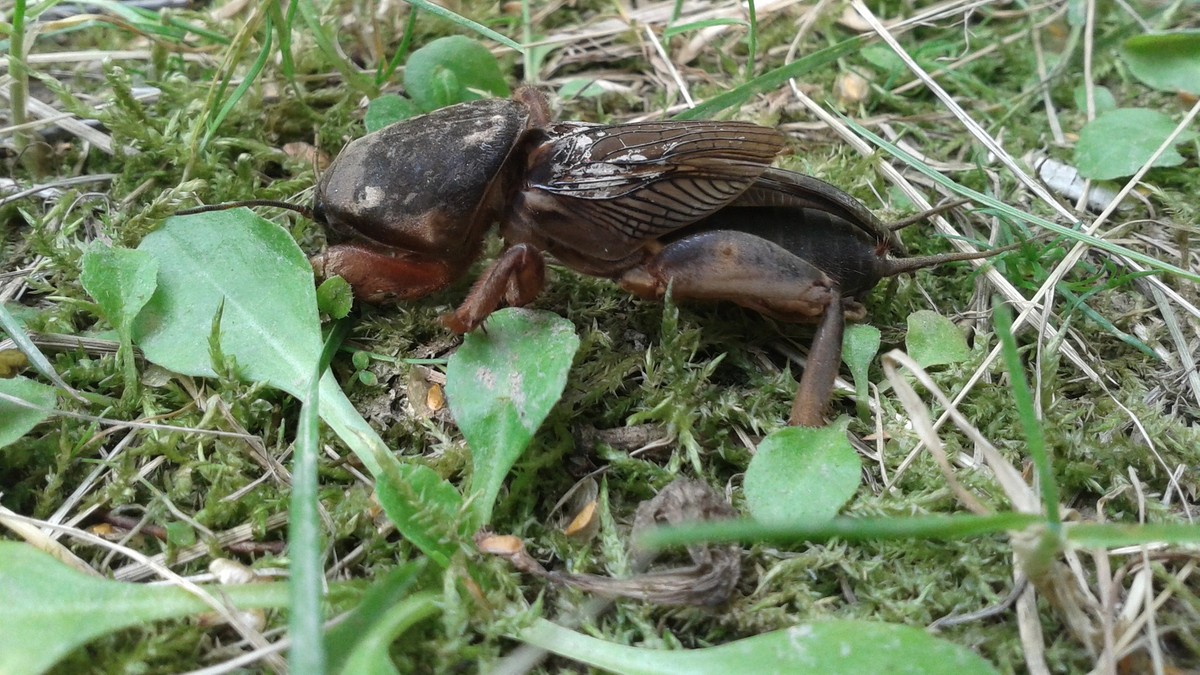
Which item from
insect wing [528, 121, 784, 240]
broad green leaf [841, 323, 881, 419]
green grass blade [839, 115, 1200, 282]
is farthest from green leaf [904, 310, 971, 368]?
insect wing [528, 121, 784, 240]

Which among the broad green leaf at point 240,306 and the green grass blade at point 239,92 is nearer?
the broad green leaf at point 240,306

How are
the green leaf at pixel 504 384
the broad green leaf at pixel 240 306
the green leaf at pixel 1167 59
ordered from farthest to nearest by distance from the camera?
the green leaf at pixel 1167 59, the broad green leaf at pixel 240 306, the green leaf at pixel 504 384

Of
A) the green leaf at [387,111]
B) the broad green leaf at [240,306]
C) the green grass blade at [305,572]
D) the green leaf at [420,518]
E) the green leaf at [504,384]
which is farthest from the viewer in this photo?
the green leaf at [387,111]

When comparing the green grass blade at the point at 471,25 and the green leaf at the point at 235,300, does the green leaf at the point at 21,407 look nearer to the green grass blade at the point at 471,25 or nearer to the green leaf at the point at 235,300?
the green leaf at the point at 235,300

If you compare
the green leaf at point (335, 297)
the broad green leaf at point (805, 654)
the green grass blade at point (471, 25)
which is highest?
the green grass blade at point (471, 25)

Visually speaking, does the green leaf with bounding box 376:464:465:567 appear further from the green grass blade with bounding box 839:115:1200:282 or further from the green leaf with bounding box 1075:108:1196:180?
the green leaf with bounding box 1075:108:1196:180

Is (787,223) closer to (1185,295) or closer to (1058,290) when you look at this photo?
(1058,290)

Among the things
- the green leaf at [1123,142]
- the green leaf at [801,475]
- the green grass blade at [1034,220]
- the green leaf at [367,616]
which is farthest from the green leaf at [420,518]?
the green leaf at [1123,142]

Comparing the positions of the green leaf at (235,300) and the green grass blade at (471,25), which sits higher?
the green grass blade at (471,25)
